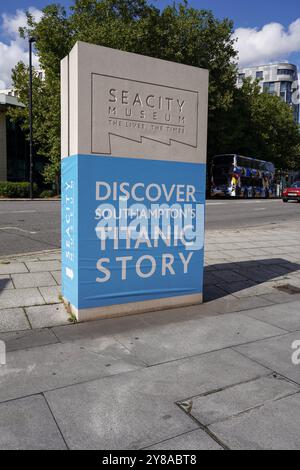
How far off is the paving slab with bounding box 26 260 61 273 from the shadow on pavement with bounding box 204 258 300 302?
2464mm

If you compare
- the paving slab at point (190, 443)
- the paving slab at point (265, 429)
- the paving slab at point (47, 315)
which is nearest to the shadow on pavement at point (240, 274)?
the paving slab at point (47, 315)

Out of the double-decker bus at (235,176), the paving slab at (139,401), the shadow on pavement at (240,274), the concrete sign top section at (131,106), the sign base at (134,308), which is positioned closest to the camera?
the paving slab at (139,401)

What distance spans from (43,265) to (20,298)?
5.76 feet

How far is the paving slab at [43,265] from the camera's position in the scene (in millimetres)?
6728

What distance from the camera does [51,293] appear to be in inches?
217

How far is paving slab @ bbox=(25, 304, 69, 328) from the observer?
452cm

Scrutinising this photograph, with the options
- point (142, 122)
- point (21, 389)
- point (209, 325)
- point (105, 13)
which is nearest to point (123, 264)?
point (209, 325)

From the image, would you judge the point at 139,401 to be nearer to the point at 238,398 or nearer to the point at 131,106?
the point at 238,398

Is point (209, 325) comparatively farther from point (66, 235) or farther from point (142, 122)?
point (142, 122)

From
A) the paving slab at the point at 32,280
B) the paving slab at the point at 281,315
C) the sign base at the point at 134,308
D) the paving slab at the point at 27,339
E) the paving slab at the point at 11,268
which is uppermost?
the paving slab at the point at 11,268

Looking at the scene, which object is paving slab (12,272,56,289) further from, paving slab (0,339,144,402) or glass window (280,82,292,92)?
glass window (280,82,292,92)

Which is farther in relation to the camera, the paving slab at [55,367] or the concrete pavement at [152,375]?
the paving slab at [55,367]

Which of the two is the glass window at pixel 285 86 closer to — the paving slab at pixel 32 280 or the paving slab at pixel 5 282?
the paving slab at pixel 32 280

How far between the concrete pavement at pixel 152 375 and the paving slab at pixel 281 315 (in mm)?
12
